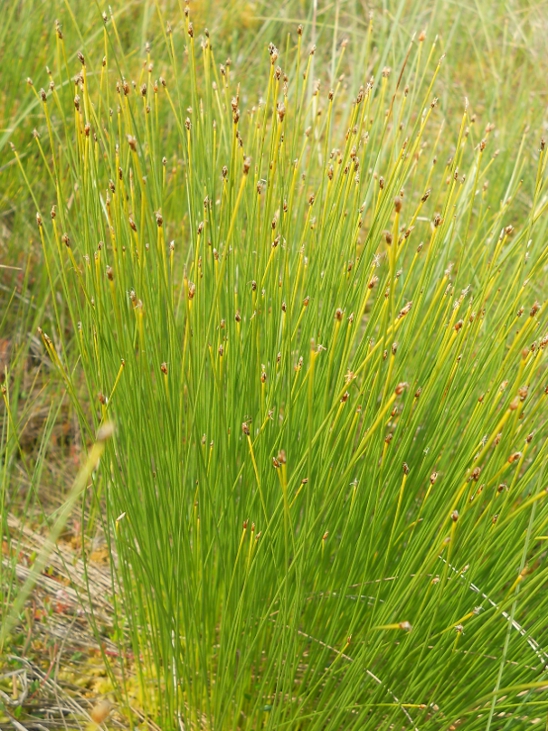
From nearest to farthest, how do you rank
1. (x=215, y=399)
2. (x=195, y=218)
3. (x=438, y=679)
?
(x=438, y=679) < (x=215, y=399) < (x=195, y=218)

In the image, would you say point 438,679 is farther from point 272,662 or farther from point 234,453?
point 234,453

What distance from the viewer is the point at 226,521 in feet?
4.34

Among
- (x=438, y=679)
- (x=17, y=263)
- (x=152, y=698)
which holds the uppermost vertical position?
(x=438, y=679)

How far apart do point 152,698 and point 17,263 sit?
5.88ft

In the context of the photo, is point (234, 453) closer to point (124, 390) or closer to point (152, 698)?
point (124, 390)

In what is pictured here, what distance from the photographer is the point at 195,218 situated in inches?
55.9

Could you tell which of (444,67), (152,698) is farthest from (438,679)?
(444,67)

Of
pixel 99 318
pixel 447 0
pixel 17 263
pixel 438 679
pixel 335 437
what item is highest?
pixel 447 0

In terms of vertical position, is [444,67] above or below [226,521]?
above

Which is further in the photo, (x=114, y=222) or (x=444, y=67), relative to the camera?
(x=444, y=67)

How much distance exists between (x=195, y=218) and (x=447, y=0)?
2.70 metres

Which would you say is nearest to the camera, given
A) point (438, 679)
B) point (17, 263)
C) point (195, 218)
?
point (438, 679)

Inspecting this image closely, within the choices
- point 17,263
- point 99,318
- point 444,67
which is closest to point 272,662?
point 99,318

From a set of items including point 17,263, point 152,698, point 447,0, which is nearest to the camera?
point 152,698
